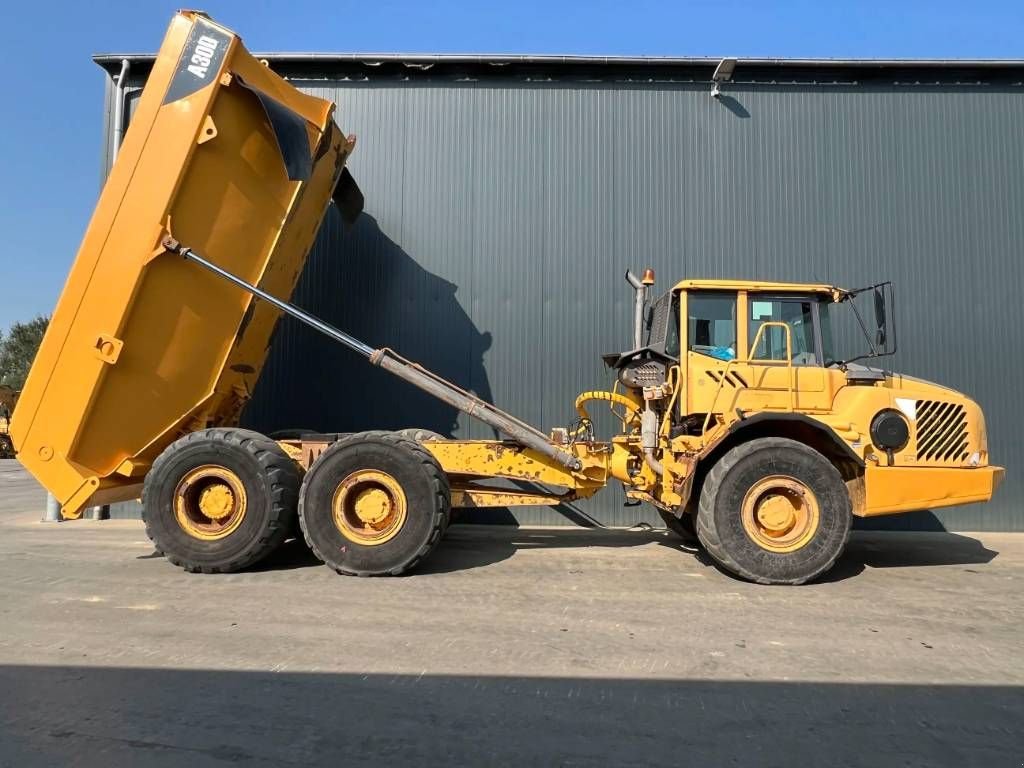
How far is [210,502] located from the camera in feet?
18.8

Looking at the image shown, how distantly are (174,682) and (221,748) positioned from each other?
87 centimetres

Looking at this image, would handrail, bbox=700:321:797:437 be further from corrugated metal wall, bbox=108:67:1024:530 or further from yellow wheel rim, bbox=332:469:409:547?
corrugated metal wall, bbox=108:67:1024:530

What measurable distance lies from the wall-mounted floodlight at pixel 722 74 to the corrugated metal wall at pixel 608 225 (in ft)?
0.61

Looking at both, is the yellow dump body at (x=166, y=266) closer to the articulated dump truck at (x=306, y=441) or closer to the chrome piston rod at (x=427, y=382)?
the articulated dump truck at (x=306, y=441)

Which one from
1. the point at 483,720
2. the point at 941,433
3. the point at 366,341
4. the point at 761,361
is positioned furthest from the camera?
the point at 366,341

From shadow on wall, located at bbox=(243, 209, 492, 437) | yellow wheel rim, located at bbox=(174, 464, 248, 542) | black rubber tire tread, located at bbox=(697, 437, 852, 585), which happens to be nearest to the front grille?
black rubber tire tread, located at bbox=(697, 437, 852, 585)

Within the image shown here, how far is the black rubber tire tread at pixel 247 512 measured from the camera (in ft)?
18.6

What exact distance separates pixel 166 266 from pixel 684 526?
5.96m

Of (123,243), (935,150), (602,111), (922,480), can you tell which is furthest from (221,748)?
(935,150)

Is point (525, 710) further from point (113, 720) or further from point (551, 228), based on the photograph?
point (551, 228)

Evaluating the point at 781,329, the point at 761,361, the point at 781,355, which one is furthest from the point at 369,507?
the point at 781,329

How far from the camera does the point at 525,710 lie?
3104mm

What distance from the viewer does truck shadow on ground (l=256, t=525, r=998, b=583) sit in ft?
20.5

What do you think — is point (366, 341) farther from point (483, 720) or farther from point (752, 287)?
point (483, 720)
